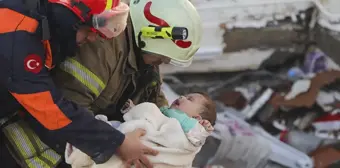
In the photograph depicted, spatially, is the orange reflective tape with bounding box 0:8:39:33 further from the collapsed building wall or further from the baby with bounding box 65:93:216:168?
the collapsed building wall

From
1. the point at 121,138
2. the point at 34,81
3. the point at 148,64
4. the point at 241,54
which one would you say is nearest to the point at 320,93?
the point at 241,54

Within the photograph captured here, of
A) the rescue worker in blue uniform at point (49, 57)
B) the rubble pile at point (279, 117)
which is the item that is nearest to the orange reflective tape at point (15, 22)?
the rescue worker in blue uniform at point (49, 57)

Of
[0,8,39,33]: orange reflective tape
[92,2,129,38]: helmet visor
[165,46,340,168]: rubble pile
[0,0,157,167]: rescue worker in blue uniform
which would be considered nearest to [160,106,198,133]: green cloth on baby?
[0,0,157,167]: rescue worker in blue uniform

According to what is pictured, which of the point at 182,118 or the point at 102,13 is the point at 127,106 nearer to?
the point at 182,118

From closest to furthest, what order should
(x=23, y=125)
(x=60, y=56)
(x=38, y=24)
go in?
(x=38, y=24), (x=60, y=56), (x=23, y=125)

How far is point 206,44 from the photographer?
3523 millimetres

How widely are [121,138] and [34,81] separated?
34 centimetres

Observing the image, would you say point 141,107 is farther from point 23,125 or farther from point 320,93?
point 320,93

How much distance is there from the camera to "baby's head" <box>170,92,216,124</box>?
85.0 inches

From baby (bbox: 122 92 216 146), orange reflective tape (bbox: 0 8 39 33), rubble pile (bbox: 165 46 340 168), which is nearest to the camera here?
orange reflective tape (bbox: 0 8 39 33)

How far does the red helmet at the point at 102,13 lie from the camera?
1666 mm

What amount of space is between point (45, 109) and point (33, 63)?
135 millimetres

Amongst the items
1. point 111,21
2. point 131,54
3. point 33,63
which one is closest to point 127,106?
point 131,54

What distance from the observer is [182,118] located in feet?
6.70
